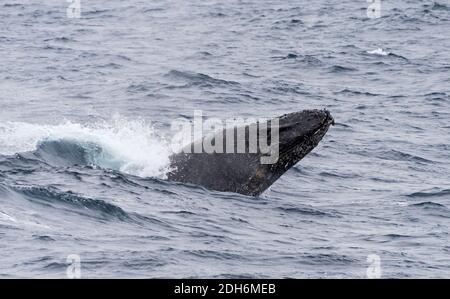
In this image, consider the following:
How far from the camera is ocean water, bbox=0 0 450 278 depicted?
17.7 m

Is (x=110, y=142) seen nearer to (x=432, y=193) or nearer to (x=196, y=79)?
(x=432, y=193)

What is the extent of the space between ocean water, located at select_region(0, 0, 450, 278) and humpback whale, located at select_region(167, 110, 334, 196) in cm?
37

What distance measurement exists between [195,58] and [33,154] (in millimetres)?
22415

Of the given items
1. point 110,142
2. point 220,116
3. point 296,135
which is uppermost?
point 296,135

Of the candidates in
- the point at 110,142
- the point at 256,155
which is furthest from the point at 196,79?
the point at 256,155

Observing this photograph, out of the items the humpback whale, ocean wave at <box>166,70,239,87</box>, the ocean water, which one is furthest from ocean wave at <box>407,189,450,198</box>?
ocean wave at <box>166,70,239,87</box>

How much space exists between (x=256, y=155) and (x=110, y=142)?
6.00 metres

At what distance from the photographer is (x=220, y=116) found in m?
32.8

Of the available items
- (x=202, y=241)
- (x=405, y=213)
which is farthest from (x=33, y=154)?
(x=405, y=213)

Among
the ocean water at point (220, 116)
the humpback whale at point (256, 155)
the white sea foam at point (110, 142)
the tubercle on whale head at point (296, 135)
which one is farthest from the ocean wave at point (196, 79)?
the tubercle on whale head at point (296, 135)

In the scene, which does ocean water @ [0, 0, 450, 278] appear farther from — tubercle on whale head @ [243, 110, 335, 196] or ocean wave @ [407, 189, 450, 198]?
tubercle on whale head @ [243, 110, 335, 196]

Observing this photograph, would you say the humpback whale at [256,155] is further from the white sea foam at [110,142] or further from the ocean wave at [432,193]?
the ocean wave at [432,193]

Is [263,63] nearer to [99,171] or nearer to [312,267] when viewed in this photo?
[99,171]

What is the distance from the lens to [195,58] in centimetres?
4553
